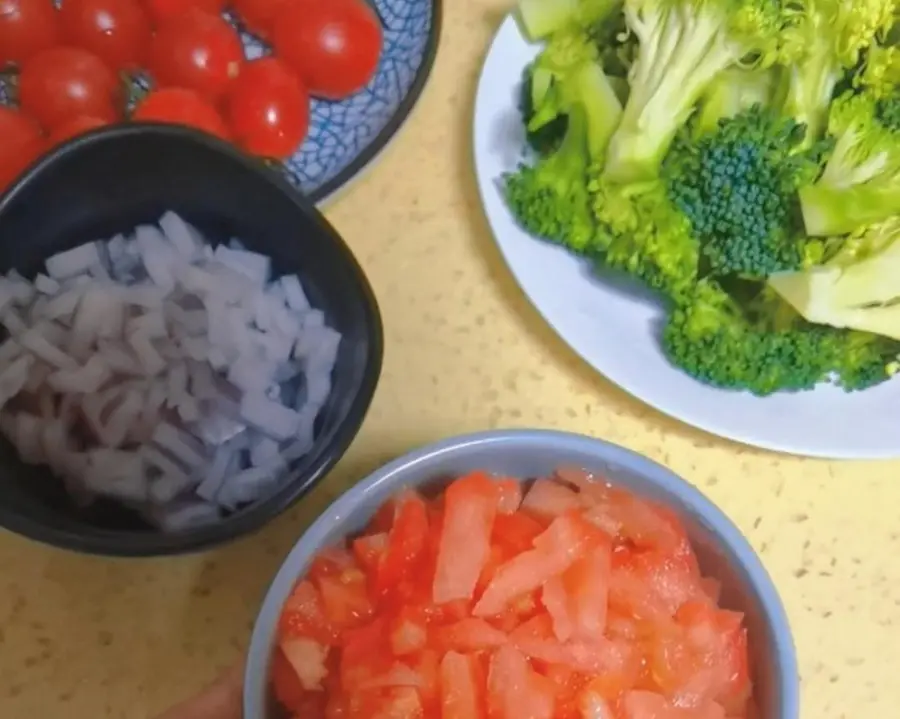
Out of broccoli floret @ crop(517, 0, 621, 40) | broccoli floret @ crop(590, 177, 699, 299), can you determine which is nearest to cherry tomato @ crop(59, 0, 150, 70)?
broccoli floret @ crop(517, 0, 621, 40)

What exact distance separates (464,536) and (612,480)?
0.37ft

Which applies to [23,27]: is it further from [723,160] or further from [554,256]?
[723,160]

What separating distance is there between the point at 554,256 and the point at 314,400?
0.81ft

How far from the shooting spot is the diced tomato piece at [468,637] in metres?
0.64

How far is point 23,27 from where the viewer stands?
3.54ft

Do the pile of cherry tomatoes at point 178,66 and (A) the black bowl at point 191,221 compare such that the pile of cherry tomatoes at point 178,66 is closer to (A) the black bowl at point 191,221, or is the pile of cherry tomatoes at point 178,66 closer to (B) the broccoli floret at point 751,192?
(A) the black bowl at point 191,221

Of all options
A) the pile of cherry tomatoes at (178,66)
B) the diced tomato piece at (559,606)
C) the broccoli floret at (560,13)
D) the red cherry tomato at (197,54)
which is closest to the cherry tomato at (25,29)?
the pile of cherry tomatoes at (178,66)

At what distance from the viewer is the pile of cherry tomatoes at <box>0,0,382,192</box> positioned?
1.03 meters

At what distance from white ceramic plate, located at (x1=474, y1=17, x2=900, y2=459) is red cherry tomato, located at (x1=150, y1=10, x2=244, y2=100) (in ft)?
0.90

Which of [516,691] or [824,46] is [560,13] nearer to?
[824,46]

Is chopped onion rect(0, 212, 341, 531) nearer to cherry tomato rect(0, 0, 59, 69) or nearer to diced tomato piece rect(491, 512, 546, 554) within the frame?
diced tomato piece rect(491, 512, 546, 554)

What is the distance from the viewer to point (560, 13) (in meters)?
0.98

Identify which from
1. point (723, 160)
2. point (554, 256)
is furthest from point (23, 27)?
point (723, 160)

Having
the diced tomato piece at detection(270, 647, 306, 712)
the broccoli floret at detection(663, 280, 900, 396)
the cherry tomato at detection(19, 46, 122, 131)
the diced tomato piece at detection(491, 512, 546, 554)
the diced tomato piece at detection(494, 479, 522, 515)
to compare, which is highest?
the broccoli floret at detection(663, 280, 900, 396)
